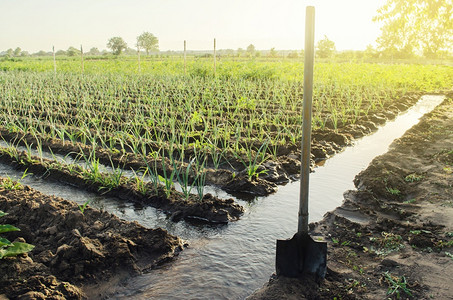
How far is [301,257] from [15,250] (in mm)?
2046

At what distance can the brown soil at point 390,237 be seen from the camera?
2861mm

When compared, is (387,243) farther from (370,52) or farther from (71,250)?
(370,52)

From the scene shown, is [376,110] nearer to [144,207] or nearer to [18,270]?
[144,207]

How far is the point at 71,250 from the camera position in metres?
3.20

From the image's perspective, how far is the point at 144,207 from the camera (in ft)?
15.4

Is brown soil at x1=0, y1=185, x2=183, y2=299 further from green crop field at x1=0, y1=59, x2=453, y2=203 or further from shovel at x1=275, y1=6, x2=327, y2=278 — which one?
shovel at x1=275, y1=6, x2=327, y2=278

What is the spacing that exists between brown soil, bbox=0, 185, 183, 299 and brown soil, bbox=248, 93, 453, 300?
1.03m

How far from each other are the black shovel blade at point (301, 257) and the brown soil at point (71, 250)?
0.99 meters

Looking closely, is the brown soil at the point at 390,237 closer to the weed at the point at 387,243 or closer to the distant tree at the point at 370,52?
the weed at the point at 387,243

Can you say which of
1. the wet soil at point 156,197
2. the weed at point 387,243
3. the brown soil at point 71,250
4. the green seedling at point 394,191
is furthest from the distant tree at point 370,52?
the brown soil at point 71,250

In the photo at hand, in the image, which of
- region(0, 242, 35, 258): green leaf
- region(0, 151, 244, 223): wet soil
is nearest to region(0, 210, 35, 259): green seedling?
region(0, 242, 35, 258): green leaf

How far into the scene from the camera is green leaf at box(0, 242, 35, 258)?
302cm

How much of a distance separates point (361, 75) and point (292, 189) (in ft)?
40.2

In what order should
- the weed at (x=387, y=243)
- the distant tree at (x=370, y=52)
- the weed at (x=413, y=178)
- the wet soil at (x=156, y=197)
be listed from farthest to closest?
the distant tree at (x=370, y=52), the weed at (x=413, y=178), the wet soil at (x=156, y=197), the weed at (x=387, y=243)
